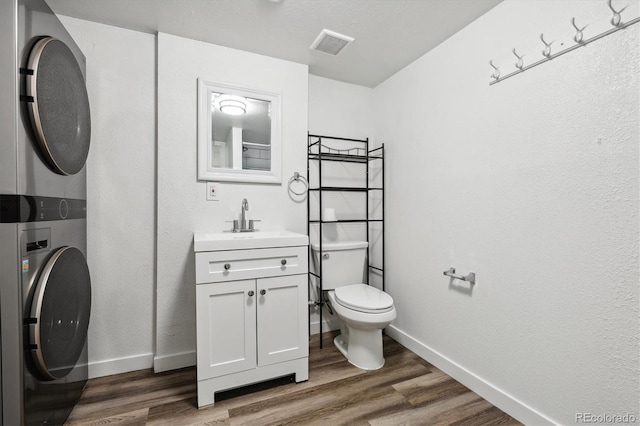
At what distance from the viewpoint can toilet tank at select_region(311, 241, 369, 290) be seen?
2207 millimetres

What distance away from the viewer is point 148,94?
182 centimetres

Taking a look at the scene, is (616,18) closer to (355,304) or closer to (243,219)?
(355,304)

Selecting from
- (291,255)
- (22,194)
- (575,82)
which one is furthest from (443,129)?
(22,194)

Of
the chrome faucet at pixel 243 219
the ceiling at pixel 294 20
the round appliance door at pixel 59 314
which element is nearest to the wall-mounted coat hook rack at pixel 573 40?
the ceiling at pixel 294 20

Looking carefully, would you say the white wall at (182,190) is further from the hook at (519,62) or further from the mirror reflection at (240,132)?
the hook at (519,62)

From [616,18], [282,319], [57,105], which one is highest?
[616,18]

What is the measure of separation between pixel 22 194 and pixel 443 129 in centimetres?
213

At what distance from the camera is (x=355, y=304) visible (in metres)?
1.79

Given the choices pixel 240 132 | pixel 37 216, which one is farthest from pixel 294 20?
pixel 37 216

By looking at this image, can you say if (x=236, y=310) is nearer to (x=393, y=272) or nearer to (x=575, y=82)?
(x=393, y=272)

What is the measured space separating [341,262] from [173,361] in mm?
1349

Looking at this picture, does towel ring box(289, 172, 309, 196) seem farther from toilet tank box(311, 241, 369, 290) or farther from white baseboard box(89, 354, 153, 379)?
white baseboard box(89, 354, 153, 379)

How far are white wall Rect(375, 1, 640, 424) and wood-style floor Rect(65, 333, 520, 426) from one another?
0.20 m

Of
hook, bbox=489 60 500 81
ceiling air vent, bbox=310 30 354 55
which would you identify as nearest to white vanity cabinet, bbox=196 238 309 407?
ceiling air vent, bbox=310 30 354 55
